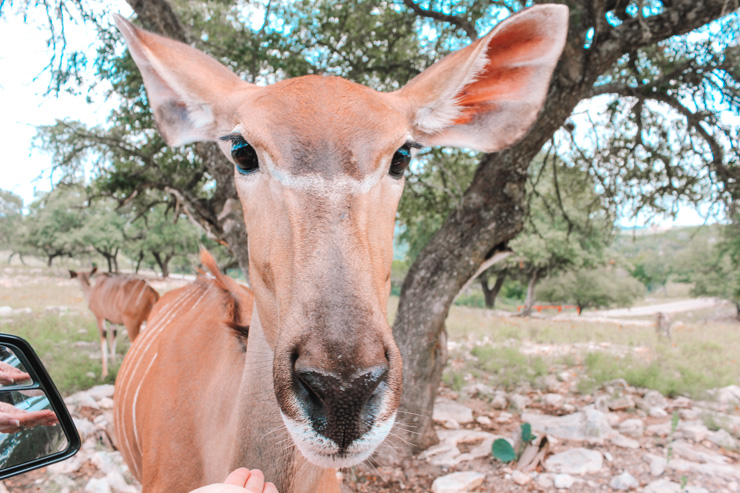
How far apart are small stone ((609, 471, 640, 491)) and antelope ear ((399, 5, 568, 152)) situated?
3.52 m

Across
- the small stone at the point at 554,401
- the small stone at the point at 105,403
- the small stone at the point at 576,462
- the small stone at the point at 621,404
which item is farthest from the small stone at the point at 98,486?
the small stone at the point at 621,404

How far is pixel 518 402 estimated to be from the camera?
20.8 ft

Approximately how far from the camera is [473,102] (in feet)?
7.29

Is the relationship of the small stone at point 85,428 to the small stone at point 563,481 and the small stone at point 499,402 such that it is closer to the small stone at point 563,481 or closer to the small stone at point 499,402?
the small stone at point 563,481

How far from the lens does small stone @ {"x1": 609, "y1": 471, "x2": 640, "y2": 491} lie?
13.3ft

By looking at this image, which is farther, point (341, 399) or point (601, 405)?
point (601, 405)

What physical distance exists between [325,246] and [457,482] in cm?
355

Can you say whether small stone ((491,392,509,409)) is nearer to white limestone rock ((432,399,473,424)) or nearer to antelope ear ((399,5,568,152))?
white limestone rock ((432,399,473,424))

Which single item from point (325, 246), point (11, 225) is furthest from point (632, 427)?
point (11, 225)

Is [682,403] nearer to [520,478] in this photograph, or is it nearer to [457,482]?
[520,478]

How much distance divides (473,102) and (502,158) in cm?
263

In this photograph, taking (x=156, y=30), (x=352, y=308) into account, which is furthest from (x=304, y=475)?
(x=156, y=30)

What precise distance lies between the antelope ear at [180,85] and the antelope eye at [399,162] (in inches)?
28.6

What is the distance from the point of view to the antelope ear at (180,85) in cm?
195
